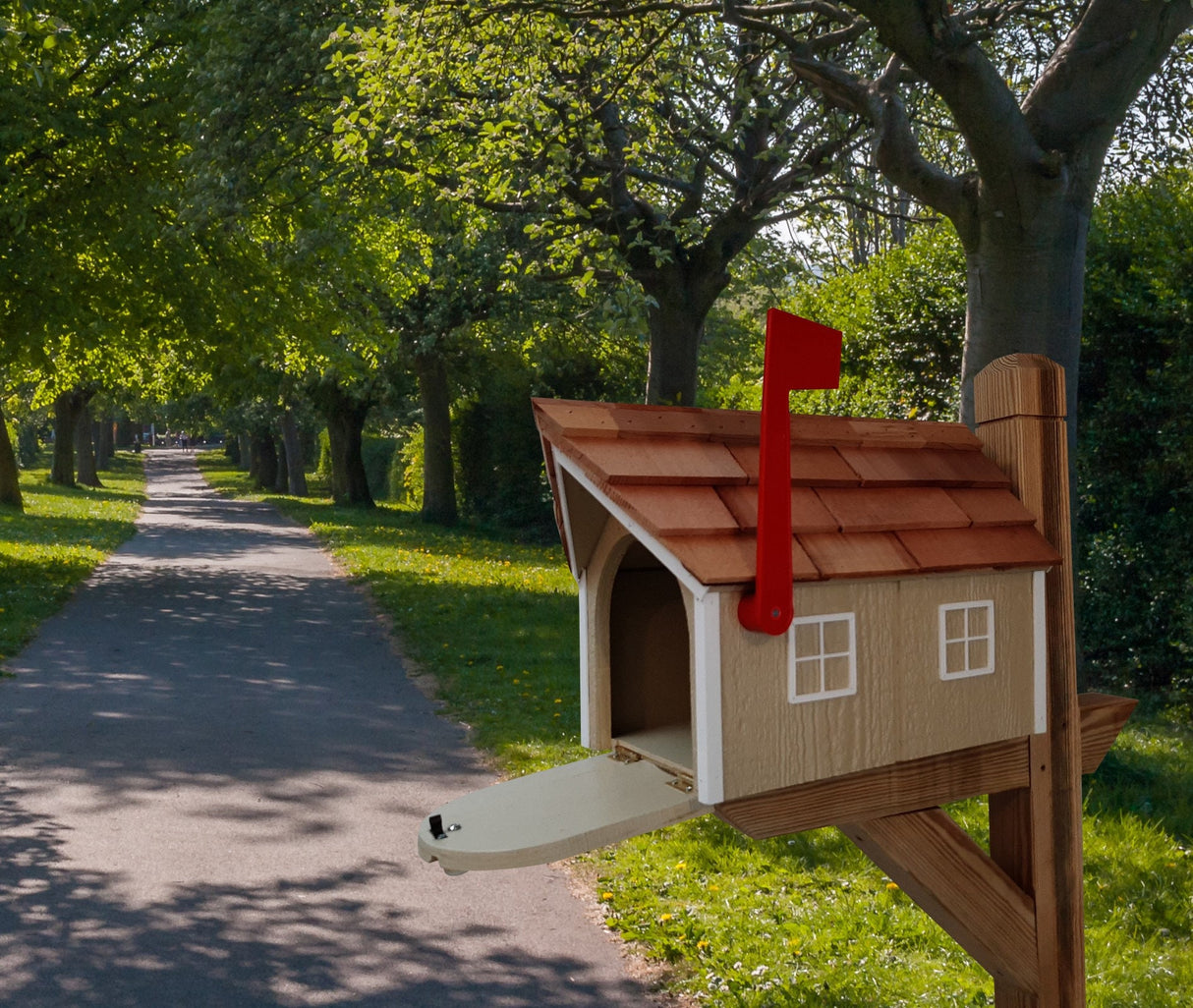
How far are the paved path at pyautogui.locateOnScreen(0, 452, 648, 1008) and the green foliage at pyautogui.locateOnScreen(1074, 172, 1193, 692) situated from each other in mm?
5222

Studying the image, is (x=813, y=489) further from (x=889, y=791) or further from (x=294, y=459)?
(x=294, y=459)

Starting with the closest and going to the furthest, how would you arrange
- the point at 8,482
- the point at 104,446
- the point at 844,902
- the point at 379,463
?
the point at 844,902
the point at 8,482
the point at 379,463
the point at 104,446

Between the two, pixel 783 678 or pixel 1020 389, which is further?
pixel 1020 389

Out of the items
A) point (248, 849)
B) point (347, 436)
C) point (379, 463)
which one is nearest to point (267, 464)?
point (379, 463)

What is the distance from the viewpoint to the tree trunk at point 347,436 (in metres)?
31.0

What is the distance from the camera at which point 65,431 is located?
126 feet

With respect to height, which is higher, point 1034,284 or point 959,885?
point 1034,284

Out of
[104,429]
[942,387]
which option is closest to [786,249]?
[942,387]

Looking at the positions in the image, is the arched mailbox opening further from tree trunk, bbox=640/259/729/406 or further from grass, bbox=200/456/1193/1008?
tree trunk, bbox=640/259/729/406

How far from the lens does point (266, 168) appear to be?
571 inches

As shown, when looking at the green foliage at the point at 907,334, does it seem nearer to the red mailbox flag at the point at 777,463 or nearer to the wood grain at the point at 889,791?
the wood grain at the point at 889,791

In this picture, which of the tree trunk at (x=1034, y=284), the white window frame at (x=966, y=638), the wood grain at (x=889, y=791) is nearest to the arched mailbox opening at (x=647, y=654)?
the wood grain at (x=889, y=791)

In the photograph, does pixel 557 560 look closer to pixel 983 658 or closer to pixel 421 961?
pixel 421 961

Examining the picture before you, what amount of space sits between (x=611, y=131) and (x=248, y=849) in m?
8.36
